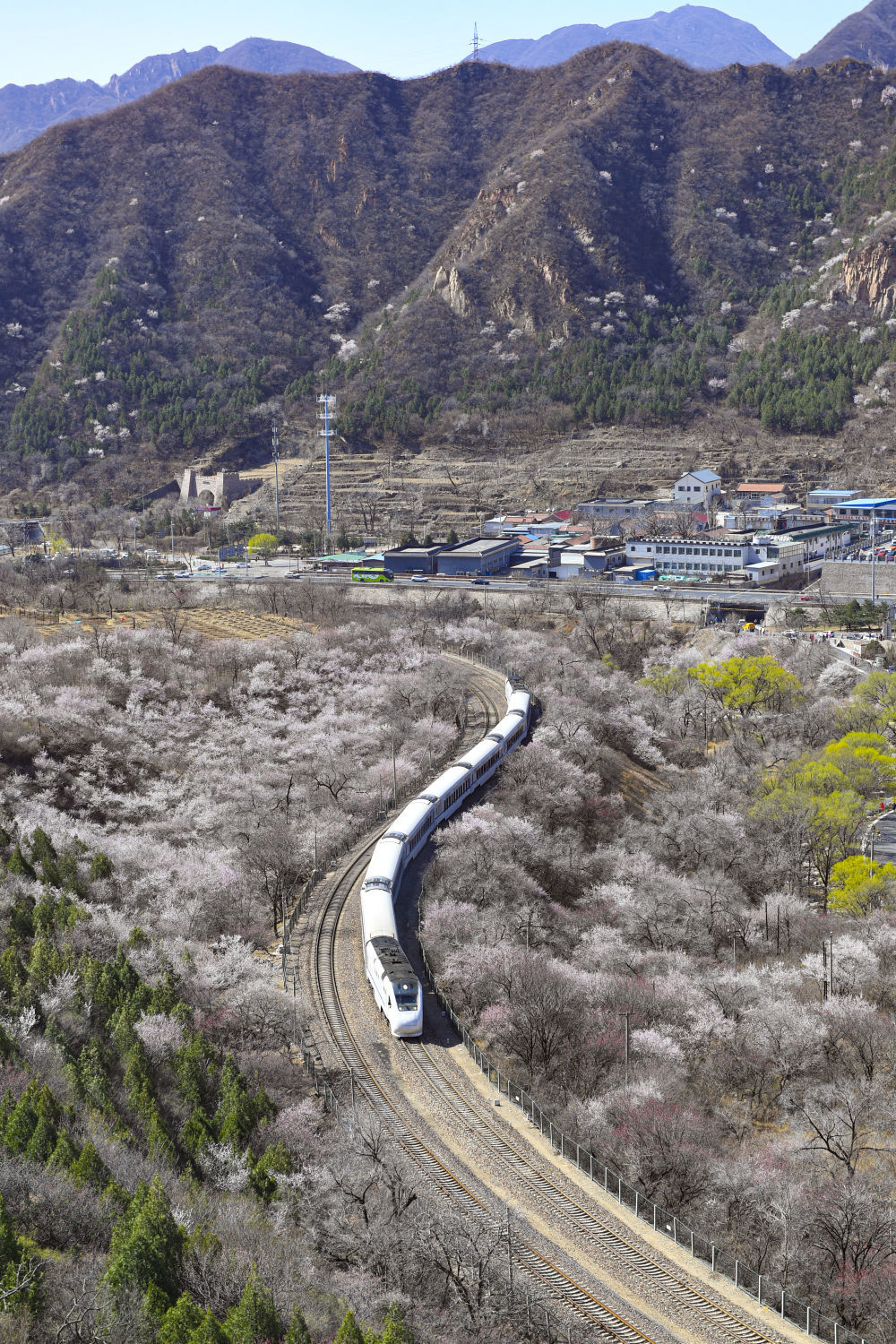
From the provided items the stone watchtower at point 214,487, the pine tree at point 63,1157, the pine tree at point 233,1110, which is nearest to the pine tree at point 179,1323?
the pine tree at point 63,1157

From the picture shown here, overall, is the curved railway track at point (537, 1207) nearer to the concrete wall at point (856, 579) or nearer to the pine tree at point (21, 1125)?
the pine tree at point (21, 1125)

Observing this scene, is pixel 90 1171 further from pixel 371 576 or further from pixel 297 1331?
pixel 371 576

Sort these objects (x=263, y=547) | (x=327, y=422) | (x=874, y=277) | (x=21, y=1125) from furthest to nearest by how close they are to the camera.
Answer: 1. (x=874, y=277)
2. (x=327, y=422)
3. (x=263, y=547)
4. (x=21, y=1125)

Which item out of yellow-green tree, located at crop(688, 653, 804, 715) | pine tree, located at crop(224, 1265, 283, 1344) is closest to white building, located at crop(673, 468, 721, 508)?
yellow-green tree, located at crop(688, 653, 804, 715)

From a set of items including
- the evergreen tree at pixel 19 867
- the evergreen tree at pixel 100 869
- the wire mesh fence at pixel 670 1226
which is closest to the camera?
the wire mesh fence at pixel 670 1226

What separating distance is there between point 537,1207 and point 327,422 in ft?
349

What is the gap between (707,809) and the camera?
161ft

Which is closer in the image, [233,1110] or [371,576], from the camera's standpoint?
[233,1110]

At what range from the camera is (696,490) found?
Result: 109 m

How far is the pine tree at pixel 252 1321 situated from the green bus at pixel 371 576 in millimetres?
73815

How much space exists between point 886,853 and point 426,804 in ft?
56.3

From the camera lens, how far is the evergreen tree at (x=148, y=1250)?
63.3ft

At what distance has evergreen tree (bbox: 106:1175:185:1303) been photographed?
63.3ft

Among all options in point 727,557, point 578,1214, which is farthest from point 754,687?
point 578,1214
